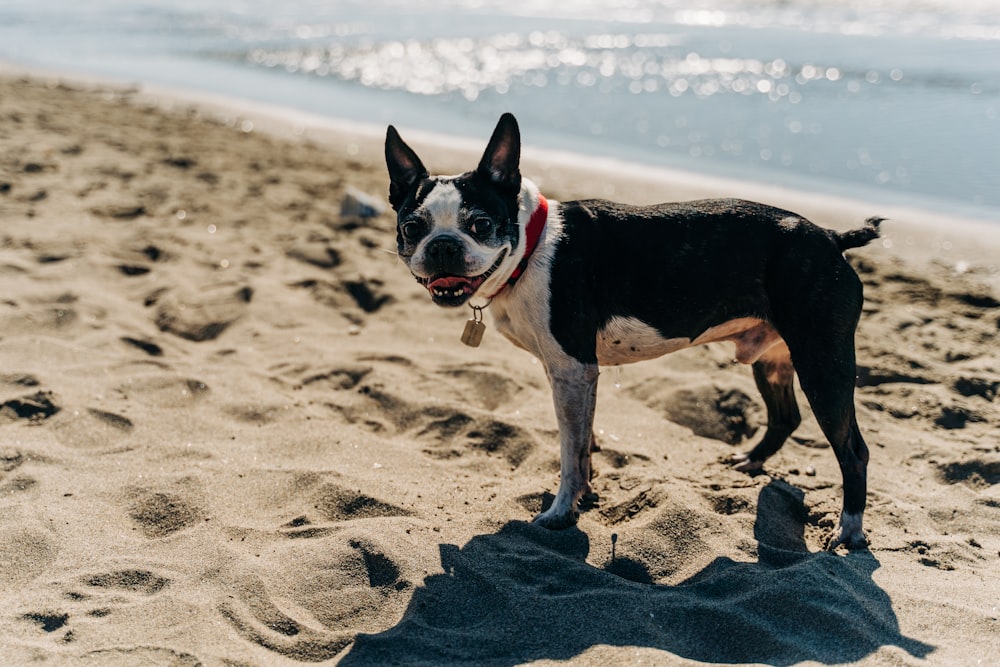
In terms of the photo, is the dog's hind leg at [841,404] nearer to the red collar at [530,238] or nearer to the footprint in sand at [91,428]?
the red collar at [530,238]

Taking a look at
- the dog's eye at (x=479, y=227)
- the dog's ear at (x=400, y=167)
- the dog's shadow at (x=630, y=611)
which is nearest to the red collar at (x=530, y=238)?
the dog's eye at (x=479, y=227)

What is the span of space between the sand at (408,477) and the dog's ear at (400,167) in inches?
58.2

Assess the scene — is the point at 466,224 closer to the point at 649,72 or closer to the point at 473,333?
the point at 473,333

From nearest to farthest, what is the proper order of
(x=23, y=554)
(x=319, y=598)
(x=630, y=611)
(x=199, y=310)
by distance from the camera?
1. (x=630, y=611)
2. (x=319, y=598)
3. (x=23, y=554)
4. (x=199, y=310)

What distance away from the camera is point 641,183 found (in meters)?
9.64

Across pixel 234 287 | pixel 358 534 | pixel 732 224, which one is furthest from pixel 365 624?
pixel 234 287

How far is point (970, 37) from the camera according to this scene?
54.2 feet

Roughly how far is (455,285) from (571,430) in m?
0.93

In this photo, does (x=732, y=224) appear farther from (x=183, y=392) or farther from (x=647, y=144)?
(x=647, y=144)

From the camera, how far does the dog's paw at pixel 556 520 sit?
14.2ft

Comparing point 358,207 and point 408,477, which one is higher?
point 358,207

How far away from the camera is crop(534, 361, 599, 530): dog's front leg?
4281 mm

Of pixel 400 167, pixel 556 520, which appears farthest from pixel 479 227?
pixel 556 520

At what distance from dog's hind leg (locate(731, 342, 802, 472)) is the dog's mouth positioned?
1663 mm
